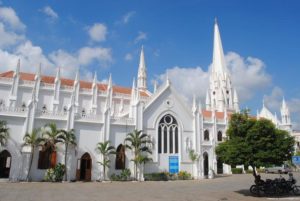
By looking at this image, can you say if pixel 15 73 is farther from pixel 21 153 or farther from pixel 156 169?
pixel 156 169

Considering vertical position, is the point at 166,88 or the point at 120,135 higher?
the point at 166,88

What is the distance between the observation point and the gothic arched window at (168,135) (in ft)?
112

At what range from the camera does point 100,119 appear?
30.4 meters

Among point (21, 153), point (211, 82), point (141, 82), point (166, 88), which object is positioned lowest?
point (21, 153)

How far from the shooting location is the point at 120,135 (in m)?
31.1

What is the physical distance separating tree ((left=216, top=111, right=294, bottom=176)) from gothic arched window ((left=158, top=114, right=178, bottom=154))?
15548mm

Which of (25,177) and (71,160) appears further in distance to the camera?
(71,160)

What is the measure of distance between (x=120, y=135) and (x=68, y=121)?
20.9 feet

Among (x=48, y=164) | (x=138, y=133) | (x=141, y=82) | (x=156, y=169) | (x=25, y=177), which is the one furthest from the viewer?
(x=141, y=82)

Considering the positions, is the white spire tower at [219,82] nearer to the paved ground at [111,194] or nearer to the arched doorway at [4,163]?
the paved ground at [111,194]

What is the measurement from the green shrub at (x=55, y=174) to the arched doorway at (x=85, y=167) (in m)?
2.49

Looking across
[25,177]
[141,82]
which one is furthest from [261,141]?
[141,82]

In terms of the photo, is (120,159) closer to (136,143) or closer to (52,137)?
(136,143)

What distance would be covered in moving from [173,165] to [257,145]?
1781 cm
